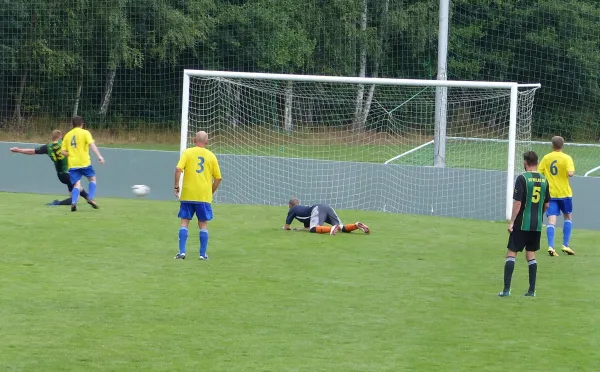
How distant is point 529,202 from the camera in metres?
11.0

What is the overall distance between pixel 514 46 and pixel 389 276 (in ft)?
71.0

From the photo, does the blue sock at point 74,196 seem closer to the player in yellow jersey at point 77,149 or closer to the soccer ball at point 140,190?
the player in yellow jersey at point 77,149

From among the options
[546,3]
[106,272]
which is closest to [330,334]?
[106,272]

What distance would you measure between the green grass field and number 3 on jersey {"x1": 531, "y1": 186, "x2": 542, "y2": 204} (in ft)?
3.68

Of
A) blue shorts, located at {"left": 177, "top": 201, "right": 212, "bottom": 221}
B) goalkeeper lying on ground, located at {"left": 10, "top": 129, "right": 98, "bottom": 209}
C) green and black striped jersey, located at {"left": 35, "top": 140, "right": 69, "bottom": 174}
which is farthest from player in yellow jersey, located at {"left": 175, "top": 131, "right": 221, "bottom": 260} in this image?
green and black striped jersey, located at {"left": 35, "top": 140, "right": 69, "bottom": 174}

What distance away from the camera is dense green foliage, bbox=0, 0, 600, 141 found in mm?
31859

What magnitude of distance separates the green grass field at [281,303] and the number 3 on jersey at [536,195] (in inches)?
44.1

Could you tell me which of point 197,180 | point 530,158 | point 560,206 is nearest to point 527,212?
point 530,158

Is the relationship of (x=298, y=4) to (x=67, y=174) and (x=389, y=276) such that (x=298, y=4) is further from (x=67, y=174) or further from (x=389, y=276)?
(x=389, y=276)

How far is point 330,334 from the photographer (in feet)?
29.7

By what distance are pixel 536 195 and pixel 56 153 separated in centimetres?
1064

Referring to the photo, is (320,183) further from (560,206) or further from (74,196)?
(560,206)

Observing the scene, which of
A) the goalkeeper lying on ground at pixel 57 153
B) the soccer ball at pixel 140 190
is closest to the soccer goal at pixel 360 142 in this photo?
the soccer ball at pixel 140 190

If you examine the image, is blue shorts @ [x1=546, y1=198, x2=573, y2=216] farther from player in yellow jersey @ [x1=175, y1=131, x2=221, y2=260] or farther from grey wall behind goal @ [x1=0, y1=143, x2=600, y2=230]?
grey wall behind goal @ [x1=0, y1=143, x2=600, y2=230]
